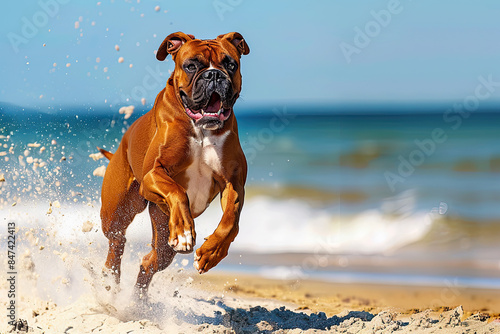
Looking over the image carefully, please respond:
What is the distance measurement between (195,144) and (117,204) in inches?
42.2

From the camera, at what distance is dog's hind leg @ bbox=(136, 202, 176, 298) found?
15.2 ft

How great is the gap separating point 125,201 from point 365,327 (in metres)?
1.96

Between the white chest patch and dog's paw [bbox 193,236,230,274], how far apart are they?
532 mm

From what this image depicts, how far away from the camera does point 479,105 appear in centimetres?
2139

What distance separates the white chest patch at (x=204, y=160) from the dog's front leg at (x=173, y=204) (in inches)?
8.9

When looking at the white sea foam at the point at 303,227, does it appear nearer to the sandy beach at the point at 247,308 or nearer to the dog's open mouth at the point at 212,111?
the sandy beach at the point at 247,308

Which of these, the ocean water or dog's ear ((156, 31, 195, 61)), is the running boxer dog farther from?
the ocean water

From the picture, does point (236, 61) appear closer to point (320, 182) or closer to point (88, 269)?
point (88, 269)

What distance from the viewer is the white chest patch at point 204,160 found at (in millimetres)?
3889

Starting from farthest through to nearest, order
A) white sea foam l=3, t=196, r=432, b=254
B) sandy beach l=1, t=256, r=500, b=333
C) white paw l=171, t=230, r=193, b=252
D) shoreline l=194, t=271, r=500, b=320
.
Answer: white sea foam l=3, t=196, r=432, b=254, shoreline l=194, t=271, r=500, b=320, sandy beach l=1, t=256, r=500, b=333, white paw l=171, t=230, r=193, b=252

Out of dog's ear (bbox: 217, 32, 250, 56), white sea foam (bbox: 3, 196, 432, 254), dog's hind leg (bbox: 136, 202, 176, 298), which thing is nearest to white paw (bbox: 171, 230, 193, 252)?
dog's hind leg (bbox: 136, 202, 176, 298)

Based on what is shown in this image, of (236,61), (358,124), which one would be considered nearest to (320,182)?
(358,124)

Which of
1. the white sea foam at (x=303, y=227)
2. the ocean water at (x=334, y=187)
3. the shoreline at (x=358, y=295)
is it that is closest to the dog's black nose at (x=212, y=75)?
the ocean water at (x=334, y=187)

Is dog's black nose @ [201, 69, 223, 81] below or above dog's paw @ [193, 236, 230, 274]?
above
